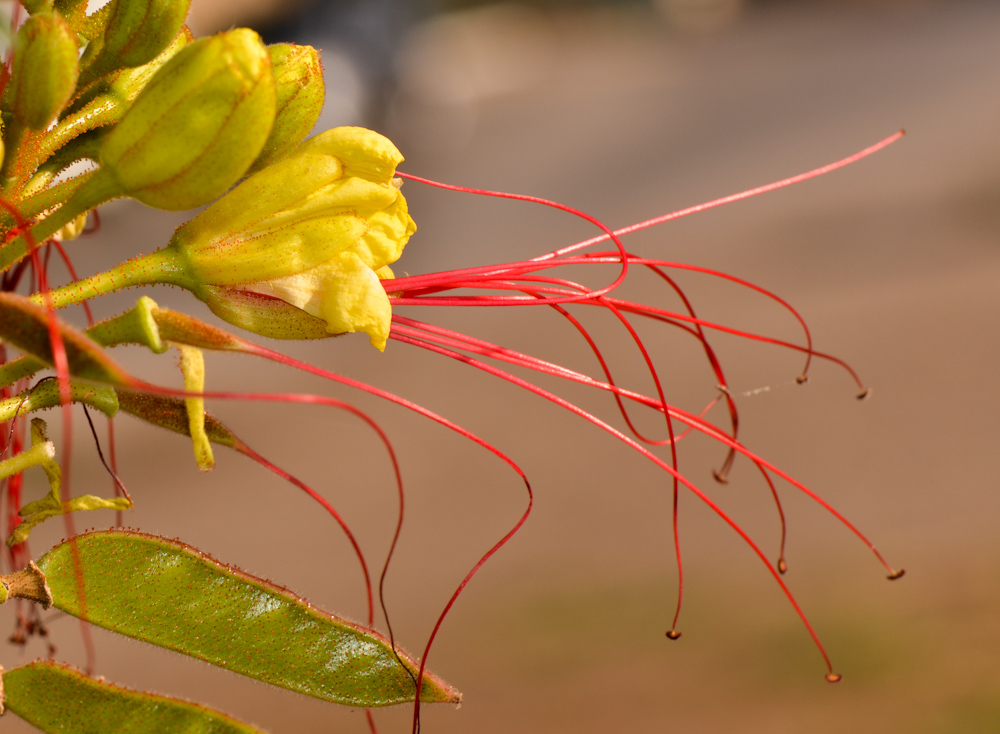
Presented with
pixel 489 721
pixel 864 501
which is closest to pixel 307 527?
pixel 489 721

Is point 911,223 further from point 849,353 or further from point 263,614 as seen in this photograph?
point 263,614

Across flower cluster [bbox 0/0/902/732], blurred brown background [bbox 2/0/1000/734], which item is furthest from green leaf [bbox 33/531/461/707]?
blurred brown background [bbox 2/0/1000/734]

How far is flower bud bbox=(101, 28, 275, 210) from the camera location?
20 centimetres

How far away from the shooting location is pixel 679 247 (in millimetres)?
2107

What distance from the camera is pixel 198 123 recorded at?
20 cm

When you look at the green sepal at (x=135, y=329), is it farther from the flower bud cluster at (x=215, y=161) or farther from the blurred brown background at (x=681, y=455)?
the blurred brown background at (x=681, y=455)

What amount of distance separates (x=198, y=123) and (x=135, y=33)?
0.05m

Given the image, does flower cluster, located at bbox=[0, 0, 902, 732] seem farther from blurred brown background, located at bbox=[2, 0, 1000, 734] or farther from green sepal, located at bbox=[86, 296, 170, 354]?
blurred brown background, located at bbox=[2, 0, 1000, 734]

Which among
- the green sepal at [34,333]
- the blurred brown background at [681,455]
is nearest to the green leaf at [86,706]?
the green sepal at [34,333]

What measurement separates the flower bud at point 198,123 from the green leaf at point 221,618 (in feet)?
0.32

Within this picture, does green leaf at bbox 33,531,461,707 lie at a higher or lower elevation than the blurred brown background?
higher

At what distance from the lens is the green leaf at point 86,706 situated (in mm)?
237

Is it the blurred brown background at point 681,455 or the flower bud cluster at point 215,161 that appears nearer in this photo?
the flower bud cluster at point 215,161

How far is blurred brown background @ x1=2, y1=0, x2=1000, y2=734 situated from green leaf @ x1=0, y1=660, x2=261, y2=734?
0.85 metres
